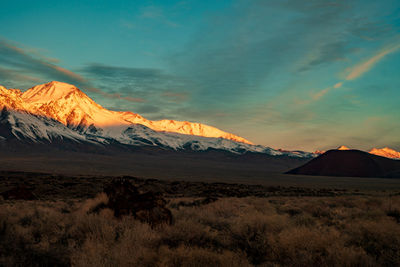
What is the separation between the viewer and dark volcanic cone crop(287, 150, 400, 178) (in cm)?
9888

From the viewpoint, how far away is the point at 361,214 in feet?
42.8

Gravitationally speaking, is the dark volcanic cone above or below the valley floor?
above

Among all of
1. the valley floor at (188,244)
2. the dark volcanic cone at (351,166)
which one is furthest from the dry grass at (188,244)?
the dark volcanic cone at (351,166)

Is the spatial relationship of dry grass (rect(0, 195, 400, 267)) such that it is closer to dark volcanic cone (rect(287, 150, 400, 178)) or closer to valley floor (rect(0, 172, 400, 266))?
valley floor (rect(0, 172, 400, 266))

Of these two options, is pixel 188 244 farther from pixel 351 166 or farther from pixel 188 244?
pixel 351 166

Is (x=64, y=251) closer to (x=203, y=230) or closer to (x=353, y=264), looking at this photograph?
(x=203, y=230)

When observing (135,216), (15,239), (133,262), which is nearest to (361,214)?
(135,216)

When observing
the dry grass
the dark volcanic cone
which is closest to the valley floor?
the dry grass

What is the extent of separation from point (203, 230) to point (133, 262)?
10.3 ft

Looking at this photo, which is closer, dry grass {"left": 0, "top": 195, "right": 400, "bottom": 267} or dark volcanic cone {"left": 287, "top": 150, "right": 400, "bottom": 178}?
dry grass {"left": 0, "top": 195, "right": 400, "bottom": 267}

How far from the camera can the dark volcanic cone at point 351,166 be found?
98.9m

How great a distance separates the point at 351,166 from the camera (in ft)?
344

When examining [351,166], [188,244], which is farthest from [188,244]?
[351,166]

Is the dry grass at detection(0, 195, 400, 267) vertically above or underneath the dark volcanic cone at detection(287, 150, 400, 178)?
underneath
